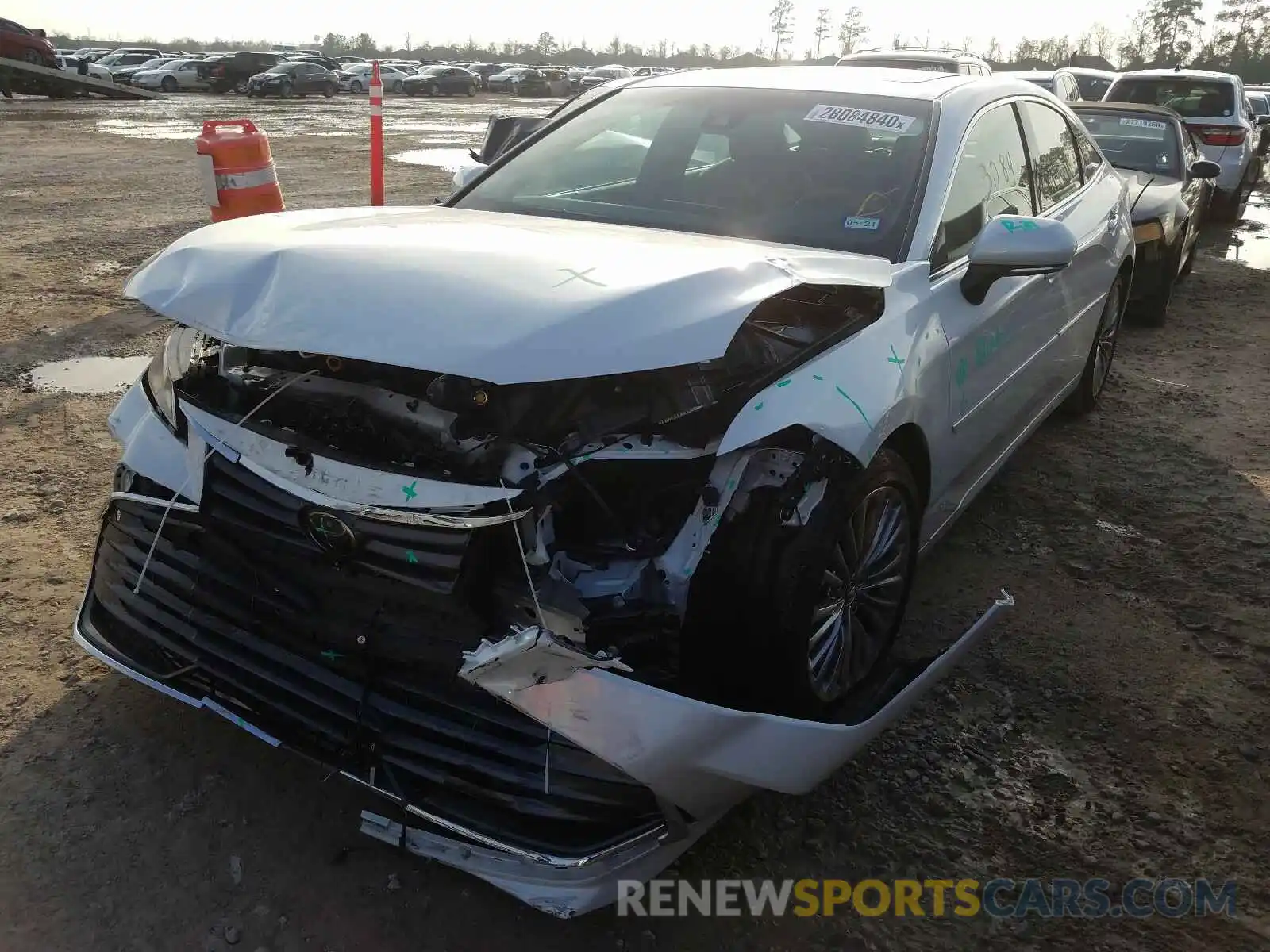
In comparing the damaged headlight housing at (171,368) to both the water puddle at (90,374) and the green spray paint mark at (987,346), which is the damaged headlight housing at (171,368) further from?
the water puddle at (90,374)

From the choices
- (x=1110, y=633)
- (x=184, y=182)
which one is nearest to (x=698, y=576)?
(x=1110, y=633)

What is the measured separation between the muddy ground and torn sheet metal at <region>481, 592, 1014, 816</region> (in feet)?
1.33

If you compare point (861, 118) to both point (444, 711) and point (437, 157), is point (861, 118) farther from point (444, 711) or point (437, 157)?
point (437, 157)

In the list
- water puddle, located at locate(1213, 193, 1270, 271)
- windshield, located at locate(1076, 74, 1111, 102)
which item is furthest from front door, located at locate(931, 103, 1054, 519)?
windshield, located at locate(1076, 74, 1111, 102)

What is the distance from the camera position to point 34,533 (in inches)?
138

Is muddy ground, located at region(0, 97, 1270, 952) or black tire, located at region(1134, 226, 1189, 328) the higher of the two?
black tire, located at region(1134, 226, 1189, 328)

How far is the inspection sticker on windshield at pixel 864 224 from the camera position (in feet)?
9.37

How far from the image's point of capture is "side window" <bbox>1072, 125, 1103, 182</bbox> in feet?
14.8

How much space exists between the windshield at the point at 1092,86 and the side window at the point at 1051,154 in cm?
1055

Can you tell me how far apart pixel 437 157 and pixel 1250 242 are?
11.8 meters

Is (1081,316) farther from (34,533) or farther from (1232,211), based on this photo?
(1232,211)

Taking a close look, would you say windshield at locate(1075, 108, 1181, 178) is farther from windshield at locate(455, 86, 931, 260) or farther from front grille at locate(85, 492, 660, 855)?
front grille at locate(85, 492, 660, 855)

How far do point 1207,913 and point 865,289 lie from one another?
1633mm

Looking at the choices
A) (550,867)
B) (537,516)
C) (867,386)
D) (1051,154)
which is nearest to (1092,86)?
(1051,154)
